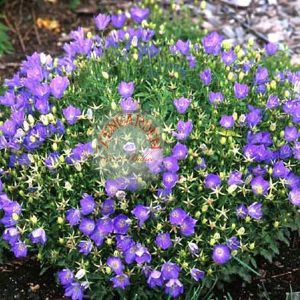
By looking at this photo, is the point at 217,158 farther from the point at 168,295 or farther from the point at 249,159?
the point at 168,295

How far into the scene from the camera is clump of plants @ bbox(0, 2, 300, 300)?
3.48 metres

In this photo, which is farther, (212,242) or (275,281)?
(275,281)

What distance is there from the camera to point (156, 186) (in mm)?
3527

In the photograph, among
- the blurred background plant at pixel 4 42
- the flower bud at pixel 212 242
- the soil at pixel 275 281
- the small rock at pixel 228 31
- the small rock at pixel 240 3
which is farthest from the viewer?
the small rock at pixel 240 3

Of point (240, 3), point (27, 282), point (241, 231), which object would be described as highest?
point (241, 231)

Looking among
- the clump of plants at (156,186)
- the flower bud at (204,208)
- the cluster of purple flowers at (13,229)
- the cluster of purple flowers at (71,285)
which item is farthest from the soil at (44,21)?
the flower bud at (204,208)

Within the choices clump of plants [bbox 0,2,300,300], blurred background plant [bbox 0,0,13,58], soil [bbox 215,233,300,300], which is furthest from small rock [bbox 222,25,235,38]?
soil [bbox 215,233,300,300]

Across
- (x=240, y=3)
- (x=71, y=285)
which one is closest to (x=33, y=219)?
(x=71, y=285)

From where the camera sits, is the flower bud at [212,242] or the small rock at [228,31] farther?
the small rock at [228,31]

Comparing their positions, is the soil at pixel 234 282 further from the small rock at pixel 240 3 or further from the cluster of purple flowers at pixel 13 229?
the small rock at pixel 240 3

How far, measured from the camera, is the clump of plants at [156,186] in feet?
11.4

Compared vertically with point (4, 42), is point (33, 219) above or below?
above

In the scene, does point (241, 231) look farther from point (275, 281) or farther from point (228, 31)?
point (228, 31)

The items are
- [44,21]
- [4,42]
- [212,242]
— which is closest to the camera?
[212,242]
